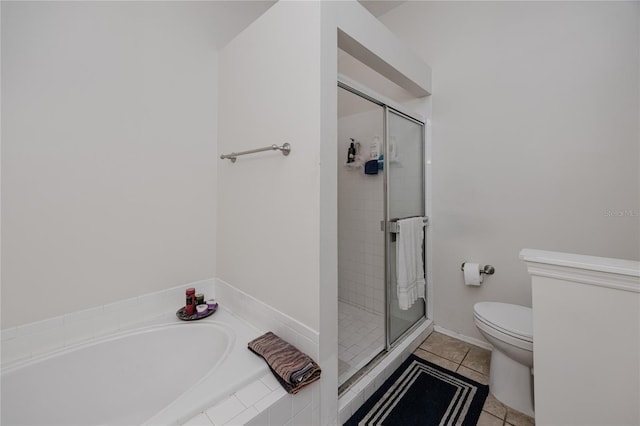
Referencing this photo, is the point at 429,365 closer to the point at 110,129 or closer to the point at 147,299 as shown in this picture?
the point at 147,299

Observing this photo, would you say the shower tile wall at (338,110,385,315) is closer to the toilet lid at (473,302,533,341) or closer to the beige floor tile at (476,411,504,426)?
the toilet lid at (473,302,533,341)

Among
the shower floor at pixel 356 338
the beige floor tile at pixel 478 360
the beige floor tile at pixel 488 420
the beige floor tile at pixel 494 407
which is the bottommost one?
the beige floor tile at pixel 488 420

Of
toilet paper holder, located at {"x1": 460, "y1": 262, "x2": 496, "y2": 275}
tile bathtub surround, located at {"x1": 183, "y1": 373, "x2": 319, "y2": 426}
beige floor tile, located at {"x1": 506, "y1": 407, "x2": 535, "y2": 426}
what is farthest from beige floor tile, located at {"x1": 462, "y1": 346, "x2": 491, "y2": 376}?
tile bathtub surround, located at {"x1": 183, "y1": 373, "x2": 319, "y2": 426}

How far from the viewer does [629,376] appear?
34.8 inches

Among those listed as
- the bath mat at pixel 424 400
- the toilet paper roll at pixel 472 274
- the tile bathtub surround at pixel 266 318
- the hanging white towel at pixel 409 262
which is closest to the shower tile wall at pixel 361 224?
the hanging white towel at pixel 409 262

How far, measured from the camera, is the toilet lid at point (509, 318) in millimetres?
1312

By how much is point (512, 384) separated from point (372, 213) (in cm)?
131

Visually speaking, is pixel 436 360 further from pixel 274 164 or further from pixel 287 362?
pixel 274 164

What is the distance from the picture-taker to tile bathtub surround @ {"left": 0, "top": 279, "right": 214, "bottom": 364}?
1164 millimetres

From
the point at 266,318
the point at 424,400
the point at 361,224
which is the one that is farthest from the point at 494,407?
the point at 361,224

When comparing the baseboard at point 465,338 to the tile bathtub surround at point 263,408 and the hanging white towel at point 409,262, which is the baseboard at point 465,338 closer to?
the hanging white towel at point 409,262

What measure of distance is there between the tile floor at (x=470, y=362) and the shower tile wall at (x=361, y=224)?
448 mm

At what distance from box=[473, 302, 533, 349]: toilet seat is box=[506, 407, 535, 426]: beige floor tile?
1.24 feet

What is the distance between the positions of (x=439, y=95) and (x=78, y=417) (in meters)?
2.93
